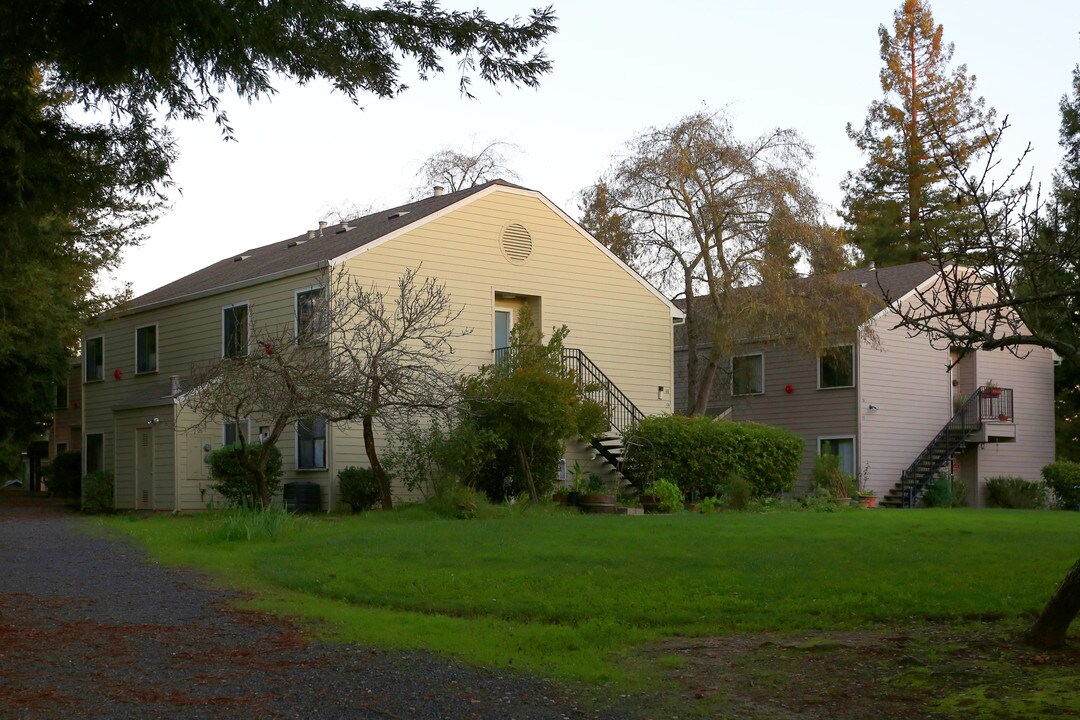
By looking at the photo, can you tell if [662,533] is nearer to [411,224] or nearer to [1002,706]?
[1002,706]

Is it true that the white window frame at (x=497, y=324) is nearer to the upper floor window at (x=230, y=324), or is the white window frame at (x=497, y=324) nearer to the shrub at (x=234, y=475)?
the upper floor window at (x=230, y=324)

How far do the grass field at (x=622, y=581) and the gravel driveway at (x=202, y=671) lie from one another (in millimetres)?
549

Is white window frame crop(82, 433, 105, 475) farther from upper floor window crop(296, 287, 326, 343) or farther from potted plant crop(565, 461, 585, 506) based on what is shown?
potted plant crop(565, 461, 585, 506)

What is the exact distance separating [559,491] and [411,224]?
6317mm

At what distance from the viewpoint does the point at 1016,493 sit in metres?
32.1

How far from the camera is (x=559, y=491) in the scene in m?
23.2

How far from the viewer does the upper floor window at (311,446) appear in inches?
917

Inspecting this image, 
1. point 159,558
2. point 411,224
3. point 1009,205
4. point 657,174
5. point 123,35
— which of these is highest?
point 657,174

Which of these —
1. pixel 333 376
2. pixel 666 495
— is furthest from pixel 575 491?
pixel 333 376

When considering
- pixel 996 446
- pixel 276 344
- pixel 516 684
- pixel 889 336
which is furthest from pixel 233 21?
pixel 996 446

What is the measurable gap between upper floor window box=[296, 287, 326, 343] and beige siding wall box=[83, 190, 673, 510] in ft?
2.35

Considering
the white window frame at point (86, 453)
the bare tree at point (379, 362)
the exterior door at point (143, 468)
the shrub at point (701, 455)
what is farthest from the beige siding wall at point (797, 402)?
the white window frame at point (86, 453)

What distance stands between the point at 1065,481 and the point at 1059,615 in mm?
26605

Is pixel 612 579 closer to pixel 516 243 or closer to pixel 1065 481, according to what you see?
pixel 516 243
